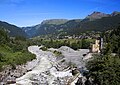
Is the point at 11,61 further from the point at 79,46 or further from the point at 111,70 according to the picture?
the point at 79,46

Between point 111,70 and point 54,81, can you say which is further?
point 54,81

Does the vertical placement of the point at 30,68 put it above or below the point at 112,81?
below

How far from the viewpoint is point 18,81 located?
65812mm

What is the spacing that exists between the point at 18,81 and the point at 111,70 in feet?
91.4

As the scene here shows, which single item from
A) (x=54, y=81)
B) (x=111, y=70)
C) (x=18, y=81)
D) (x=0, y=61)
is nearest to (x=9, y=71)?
(x=0, y=61)

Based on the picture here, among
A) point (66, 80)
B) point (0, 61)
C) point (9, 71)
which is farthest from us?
point (0, 61)

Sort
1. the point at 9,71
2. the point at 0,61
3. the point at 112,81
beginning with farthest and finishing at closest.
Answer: the point at 0,61 < the point at 9,71 < the point at 112,81

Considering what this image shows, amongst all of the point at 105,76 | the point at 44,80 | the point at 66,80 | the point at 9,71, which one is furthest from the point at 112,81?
the point at 9,71

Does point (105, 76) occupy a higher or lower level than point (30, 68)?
higher

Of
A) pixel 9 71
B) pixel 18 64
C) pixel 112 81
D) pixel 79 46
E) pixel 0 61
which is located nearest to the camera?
pixel 112 81

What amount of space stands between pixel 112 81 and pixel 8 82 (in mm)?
30101

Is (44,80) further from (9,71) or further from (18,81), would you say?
(9,71)

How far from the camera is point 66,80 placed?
212 feet

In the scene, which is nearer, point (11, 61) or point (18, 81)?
point (18, 81)
